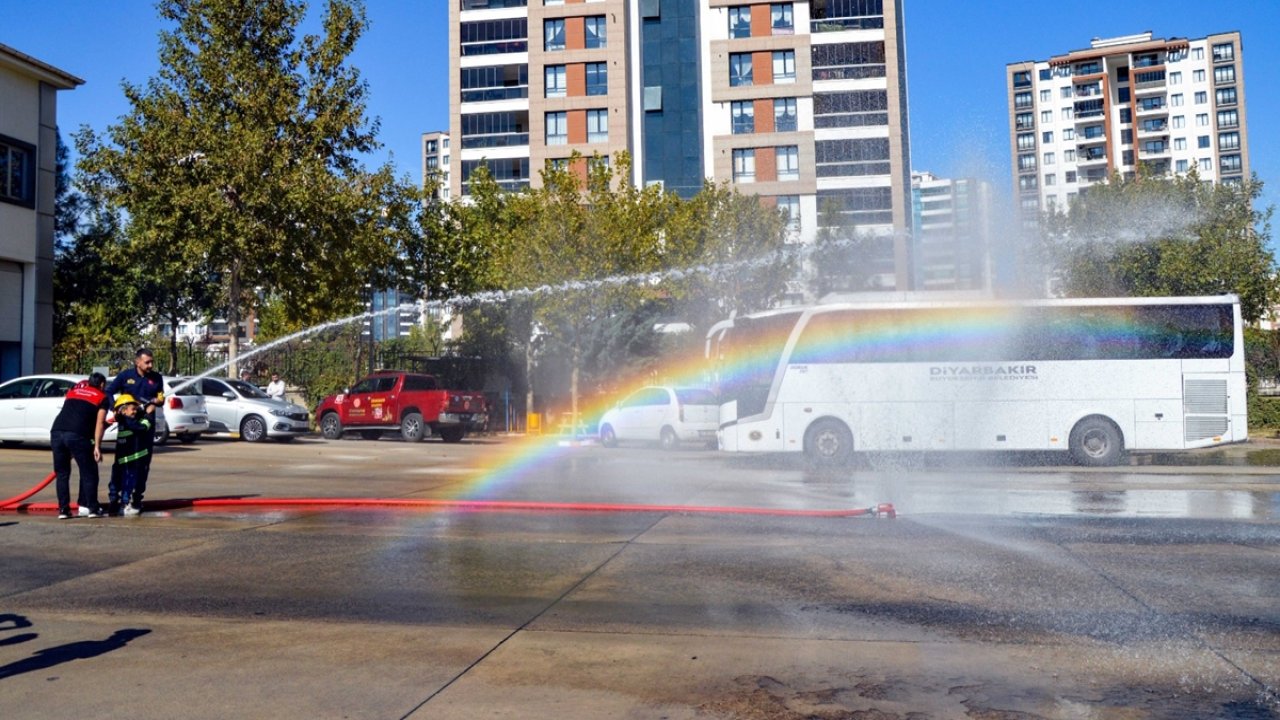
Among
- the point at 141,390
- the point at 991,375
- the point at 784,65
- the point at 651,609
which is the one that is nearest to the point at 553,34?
the point at 784,65

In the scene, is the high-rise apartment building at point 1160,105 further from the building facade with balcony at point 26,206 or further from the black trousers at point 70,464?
the black trousers at point 70,464

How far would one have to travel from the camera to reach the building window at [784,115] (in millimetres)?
56250

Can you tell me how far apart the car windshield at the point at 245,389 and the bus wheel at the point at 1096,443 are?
1864 centimetres

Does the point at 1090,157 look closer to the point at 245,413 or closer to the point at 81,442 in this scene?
the point at 245,413

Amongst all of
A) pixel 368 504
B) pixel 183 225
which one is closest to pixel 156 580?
pixel 368 504

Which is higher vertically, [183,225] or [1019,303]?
[183,225]

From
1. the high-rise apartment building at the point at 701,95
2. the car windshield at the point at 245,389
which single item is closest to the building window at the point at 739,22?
the high-rise apartment building at the point at 701,95

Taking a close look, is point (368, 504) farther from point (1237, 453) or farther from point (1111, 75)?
point (1111, 75)

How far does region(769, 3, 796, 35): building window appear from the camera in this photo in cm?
5639

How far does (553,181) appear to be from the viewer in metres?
34.5

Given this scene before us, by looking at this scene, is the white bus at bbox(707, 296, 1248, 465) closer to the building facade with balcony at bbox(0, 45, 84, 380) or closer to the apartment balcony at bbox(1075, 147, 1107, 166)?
the building facade with balcony at bbox(0, 45, 84, 380)

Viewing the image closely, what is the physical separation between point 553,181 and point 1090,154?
88.9 metres

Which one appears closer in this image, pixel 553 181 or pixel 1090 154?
pixel 553 181

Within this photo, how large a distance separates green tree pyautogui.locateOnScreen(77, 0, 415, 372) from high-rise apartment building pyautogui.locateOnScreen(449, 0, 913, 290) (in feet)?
88.3
